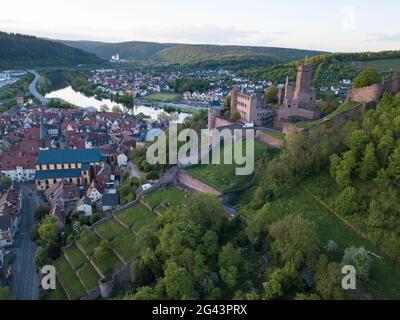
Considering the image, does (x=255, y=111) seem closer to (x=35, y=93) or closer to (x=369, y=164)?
(x=369, y=164)

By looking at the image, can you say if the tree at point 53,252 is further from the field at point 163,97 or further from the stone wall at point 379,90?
the field at point 163,97

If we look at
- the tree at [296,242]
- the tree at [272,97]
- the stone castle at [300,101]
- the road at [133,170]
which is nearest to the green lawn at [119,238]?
the road at [133,170]

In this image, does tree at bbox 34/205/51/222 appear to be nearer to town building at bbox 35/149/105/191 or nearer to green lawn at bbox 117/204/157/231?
town building at bbox 35/149/105/191

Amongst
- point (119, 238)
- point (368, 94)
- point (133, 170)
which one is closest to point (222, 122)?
point (133, 170)

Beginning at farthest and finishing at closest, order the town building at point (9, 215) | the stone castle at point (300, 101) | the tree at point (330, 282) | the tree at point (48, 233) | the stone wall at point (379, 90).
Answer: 1. the stone castle at point (300, 101)
2. the stone wall at point (379, 90)
3. the town building at point (9, 215)
4. the tree at point (48, 233)
5. the tree at point (330, 282)

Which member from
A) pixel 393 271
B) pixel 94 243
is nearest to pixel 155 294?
pixel 94 243

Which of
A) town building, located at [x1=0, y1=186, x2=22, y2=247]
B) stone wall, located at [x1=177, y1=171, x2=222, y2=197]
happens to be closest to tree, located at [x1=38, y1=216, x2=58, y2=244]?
town building, located at [x1=0, y1=186, x2=22, y2=247]
